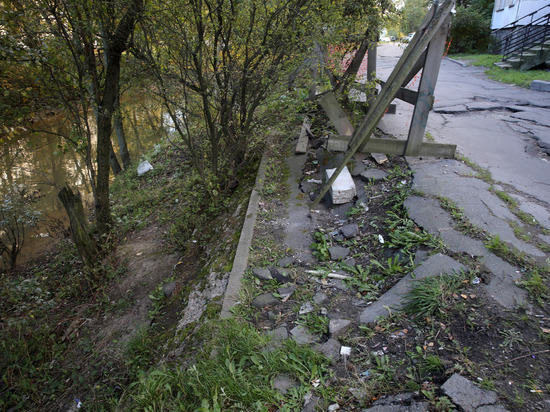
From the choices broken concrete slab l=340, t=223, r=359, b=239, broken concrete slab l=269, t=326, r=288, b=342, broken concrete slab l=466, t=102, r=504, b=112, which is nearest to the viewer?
broken concrete slab l=269, t=326, r=288, b=342

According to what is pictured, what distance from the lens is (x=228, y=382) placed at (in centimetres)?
215

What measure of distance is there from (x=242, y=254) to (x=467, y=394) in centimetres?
228

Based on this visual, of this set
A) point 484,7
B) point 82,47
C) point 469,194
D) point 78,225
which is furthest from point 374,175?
point 484,7

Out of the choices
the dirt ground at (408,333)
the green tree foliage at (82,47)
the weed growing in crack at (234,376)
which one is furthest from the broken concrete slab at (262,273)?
the green tree foliage at (82,47)

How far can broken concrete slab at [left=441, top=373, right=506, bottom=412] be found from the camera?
69.9 inches

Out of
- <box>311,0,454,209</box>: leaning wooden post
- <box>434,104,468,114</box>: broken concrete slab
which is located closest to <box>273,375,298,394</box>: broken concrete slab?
<box>311,0,454,209</box>: leaning wooden post

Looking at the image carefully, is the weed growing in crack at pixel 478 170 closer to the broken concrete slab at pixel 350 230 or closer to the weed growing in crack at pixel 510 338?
the broken concrete slab at pixel 350 230

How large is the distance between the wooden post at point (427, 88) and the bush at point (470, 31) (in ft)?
65.2

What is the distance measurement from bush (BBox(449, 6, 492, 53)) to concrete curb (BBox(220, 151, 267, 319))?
2058 centimetres

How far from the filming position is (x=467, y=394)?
183 centimetres

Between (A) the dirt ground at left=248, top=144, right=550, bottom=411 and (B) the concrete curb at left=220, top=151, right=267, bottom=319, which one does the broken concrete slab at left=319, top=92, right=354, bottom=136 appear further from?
(A) the dirt ground at left=248, top=144, right=550, bottom=411

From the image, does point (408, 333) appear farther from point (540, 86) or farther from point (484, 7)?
point (484, 7)

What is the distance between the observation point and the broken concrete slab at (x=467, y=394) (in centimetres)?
178

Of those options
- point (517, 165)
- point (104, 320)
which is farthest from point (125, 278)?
point (517, 165)
